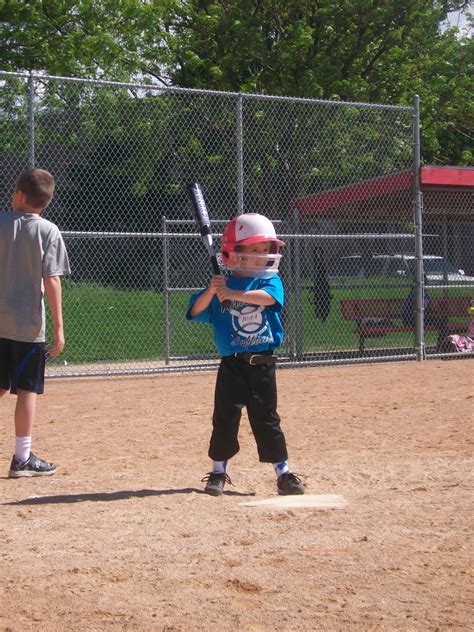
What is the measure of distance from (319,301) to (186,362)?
227cm

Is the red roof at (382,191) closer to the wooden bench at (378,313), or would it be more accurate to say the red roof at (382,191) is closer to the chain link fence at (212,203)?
the chain link fence at (212,203)

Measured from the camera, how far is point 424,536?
4.50 metres

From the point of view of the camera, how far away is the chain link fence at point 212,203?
41.4 feet

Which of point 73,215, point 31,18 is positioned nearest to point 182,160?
point 73,215

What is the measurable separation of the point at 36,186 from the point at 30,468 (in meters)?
1.67

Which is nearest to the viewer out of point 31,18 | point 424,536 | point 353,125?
point 424,536

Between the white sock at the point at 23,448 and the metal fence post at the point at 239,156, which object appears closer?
the white sock at the point at 23,448

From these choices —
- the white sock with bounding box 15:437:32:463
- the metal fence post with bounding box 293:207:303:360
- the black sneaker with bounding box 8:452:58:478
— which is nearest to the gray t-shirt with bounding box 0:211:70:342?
the white sock with bounding box 15:437:32:463

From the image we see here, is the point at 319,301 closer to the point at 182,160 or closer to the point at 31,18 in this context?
the point at 182,160

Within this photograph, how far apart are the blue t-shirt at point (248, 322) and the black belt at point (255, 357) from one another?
0.08 feet

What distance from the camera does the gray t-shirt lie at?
5973mm

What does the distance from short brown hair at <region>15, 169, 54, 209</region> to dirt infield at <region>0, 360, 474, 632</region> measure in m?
1.66

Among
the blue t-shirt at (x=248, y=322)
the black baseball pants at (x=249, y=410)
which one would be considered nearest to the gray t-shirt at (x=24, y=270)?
the blue t-shirt at (x=248, y=322)

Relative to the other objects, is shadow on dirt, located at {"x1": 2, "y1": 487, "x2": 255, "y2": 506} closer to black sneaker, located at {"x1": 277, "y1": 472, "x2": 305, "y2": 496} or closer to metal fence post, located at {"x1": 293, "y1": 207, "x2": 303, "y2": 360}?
black sneaker, located at {"x1": 277, "y1": 472, "x2": 305, "y2": 496}
